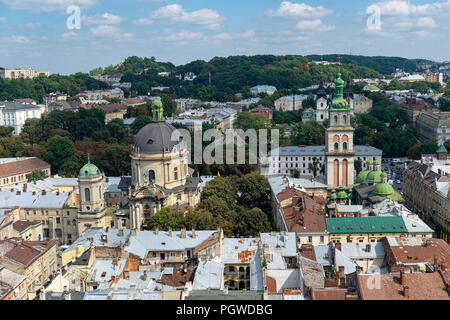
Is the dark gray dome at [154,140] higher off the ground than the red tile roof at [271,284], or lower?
higher

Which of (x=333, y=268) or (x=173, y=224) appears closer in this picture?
(x=333, y=268)

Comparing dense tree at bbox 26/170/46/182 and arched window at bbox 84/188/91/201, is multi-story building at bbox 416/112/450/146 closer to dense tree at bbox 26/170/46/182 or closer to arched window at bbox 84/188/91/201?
dense tree at bbox 26/170/46/182

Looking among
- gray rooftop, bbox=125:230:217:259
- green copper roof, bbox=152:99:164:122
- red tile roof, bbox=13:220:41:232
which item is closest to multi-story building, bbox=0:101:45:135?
red tile roof, bbox=13:220:41:232

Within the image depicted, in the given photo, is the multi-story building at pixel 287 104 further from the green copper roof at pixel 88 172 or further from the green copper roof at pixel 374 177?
the green copper roof at pixel 88 172

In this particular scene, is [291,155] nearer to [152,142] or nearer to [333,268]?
[152,142]

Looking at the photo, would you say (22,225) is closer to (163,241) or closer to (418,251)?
(163,241)

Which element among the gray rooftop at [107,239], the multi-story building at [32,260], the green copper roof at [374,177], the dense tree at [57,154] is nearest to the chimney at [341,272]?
the gray rooftop at [107,239]

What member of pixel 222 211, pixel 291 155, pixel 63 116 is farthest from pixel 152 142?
pixel 63 116
